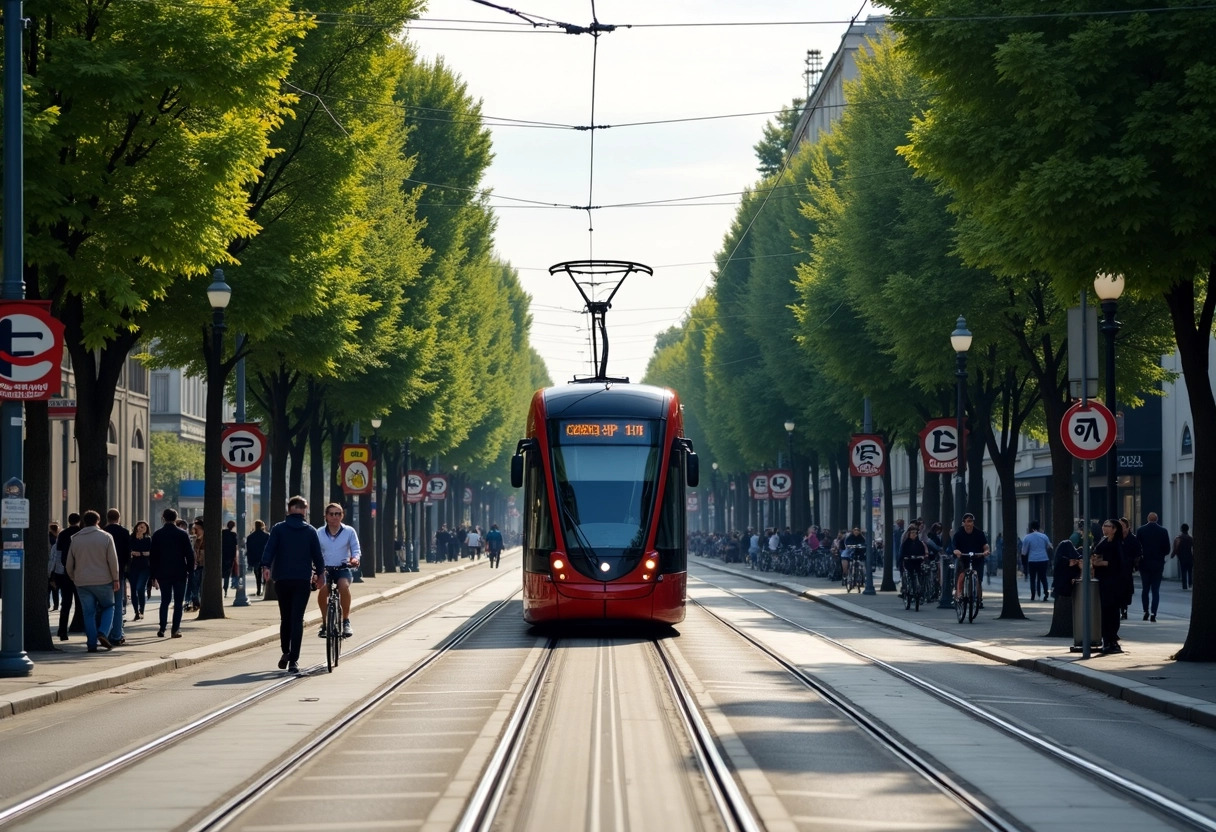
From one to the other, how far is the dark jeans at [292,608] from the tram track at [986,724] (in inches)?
217

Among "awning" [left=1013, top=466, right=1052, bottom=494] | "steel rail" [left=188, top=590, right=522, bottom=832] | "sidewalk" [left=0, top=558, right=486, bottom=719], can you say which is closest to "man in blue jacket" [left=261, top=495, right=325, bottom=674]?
"steel rail" [left=188, top=590, right=522, bottom=832]

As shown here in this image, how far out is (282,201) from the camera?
3112cm

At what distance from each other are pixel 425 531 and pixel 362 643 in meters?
64.1

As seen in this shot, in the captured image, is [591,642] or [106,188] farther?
[591,642]

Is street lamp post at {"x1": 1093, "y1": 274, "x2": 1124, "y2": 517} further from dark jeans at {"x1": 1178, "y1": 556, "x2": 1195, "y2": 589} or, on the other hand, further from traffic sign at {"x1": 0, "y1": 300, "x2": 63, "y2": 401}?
dark jeans at {"x1": 1178, "y1": 556, "x2": 1195, "y2": 589}

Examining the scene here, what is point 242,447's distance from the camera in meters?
31.5

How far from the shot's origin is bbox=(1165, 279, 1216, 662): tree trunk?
21281 millimetres

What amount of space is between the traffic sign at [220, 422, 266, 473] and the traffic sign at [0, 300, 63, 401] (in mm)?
11976

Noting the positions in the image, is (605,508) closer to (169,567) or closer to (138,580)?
(169,567)

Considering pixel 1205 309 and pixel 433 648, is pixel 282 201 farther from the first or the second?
pixel 1205 309

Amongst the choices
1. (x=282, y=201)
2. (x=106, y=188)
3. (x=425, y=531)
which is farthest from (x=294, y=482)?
(x=425, y=531)

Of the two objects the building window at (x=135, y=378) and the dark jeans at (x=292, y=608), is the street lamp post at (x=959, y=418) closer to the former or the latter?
the dark jeans at (x=292, y=608)

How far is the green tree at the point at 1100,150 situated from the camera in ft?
65.5

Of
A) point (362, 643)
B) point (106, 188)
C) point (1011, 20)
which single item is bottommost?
point (362, 643)
